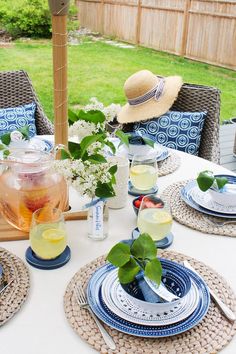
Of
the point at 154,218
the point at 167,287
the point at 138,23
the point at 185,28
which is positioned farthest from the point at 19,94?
the point at 138,23

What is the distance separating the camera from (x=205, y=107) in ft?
7.63

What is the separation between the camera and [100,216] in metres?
1.18

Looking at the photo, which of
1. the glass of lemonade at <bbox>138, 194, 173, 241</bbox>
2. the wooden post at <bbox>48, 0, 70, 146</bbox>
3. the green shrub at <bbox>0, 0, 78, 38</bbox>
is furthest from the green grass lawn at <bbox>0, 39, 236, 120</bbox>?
the glass of lemonade at <bbox>138, 194, 173, 241</bbox>

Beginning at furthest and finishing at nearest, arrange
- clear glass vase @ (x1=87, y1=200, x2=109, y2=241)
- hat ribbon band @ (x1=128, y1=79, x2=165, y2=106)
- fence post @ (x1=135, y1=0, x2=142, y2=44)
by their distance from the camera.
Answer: fence post @ (x1=135, y1=0, x2=142, y2=44)
hat ribbon band @ (x1=128, y1=79, x2=165, y2=106)
clear glass vase @ (x1=87, y1=200, x2=109, y2=241)

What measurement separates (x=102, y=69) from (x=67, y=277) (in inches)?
223

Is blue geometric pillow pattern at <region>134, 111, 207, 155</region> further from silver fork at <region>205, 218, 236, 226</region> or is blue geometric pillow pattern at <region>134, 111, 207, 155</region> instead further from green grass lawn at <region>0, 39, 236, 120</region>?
green grass lawn at <region>0, 39, 236, 120</region>

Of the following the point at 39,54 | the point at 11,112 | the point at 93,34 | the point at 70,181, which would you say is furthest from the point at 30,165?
the point at 93,34

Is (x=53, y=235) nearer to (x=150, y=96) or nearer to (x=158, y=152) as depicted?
(x=158, y=152)

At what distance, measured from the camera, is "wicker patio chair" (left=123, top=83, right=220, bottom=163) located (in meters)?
2.26

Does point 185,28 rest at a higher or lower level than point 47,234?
lower

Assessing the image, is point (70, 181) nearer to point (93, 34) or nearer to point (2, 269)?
point (2, 269)

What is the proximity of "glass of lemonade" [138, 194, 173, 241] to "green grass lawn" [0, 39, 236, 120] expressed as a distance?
10.6 ft

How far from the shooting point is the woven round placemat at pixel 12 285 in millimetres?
920

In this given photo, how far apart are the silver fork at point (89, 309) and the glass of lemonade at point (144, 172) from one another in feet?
1.69
